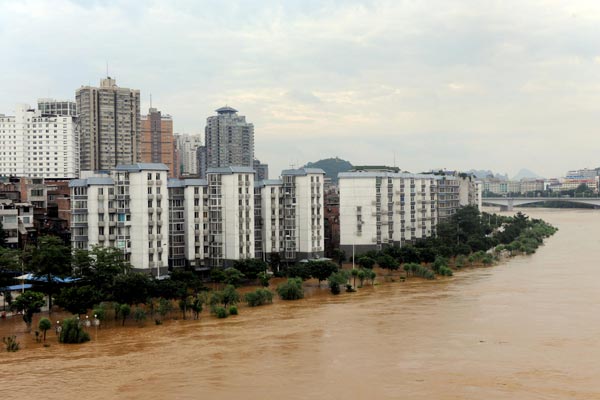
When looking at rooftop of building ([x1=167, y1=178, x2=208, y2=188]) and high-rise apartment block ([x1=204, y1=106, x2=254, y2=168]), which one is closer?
rooftop of building ([x1=167, y1=178, x2=208, y2=188])

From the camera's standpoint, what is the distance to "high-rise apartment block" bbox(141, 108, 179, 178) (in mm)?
72500

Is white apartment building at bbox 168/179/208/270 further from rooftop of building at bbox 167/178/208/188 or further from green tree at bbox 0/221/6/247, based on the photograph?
green tree at bbox 0/221/6/247

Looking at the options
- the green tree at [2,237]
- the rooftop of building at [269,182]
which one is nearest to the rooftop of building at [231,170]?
the rooftop of building at [269,182]

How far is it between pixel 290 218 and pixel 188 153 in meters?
67.1

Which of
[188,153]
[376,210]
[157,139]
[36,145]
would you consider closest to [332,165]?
[188,153]

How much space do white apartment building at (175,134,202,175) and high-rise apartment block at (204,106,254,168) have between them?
14880 millimetres

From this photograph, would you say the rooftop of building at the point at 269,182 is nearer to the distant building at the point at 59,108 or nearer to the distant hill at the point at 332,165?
the distant building at the point at 59,108

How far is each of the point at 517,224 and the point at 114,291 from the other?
41421mm

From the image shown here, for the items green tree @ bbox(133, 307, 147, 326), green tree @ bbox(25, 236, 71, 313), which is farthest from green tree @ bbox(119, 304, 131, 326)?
green tree @ bbox(25, 236, 71, 313)

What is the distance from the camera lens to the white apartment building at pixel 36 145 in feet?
196

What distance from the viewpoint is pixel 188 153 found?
9812 centimetres

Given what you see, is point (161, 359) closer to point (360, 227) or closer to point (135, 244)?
point (135, 244)

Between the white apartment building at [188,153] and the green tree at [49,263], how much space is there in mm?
69804

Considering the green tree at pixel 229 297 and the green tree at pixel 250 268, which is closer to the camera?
the green tree at pixel 229 297
